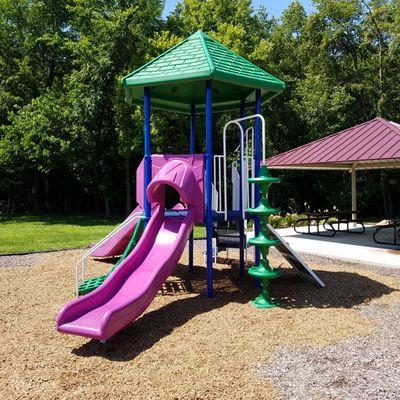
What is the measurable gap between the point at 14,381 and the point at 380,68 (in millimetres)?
23293

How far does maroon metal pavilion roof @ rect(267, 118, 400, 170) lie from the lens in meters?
10.4

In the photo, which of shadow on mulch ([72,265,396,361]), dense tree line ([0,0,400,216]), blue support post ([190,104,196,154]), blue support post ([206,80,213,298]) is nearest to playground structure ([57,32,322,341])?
blue support post ([206,80,213,298])

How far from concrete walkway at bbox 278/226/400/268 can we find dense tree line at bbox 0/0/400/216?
29.2 ft

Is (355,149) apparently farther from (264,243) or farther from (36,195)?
(36,195)

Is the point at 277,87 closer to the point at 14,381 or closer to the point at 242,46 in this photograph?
the point at 14,381

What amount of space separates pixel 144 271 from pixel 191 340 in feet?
4.18

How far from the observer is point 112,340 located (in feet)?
15.5

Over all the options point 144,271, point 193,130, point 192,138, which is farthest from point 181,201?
point 193,130

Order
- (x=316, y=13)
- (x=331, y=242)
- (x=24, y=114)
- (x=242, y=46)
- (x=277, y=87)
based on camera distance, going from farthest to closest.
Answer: (x=316, y=13) → (x=24, y=114) → (x=242, y=46) → (x=331, y=242) → (x=277, y=87)

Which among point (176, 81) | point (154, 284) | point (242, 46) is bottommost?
point (154, 284)

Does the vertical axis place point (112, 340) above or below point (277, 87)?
below

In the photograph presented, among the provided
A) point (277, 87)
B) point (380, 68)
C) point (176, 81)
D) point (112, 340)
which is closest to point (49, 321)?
point (112, 340)

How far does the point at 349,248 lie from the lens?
1059 centimetres

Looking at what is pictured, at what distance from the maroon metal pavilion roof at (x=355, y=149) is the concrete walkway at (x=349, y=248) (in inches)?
86.2
